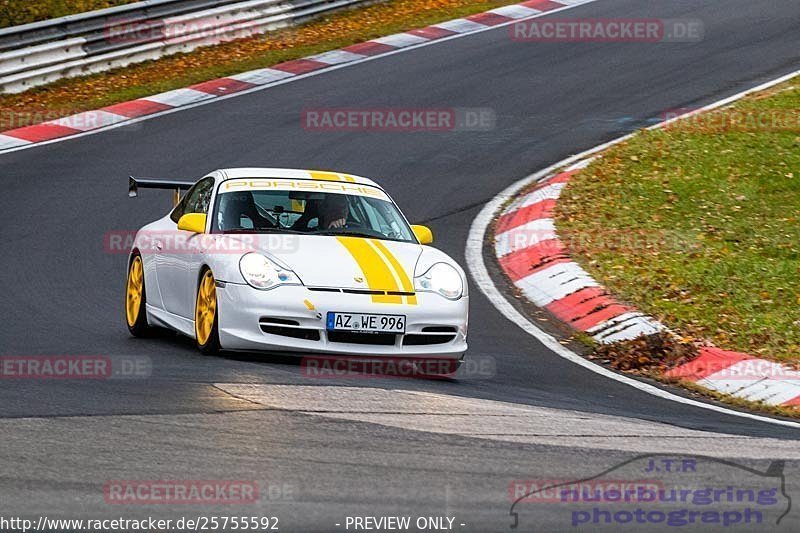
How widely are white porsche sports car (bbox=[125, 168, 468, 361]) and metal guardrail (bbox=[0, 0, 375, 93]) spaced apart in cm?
895

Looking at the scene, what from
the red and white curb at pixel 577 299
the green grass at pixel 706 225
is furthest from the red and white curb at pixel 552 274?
the green grass at pixel 706 225

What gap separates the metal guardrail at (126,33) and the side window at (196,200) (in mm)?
8653

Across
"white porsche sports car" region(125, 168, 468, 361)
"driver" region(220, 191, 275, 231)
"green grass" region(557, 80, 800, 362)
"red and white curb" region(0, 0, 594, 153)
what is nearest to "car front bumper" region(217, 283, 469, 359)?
"white porsche sports car" region(125, 168, 468, 361)

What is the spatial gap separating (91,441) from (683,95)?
13240 millimetres

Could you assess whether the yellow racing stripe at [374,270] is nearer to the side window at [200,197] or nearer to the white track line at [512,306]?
the side window at [200,197]

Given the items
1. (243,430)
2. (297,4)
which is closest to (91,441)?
(243,430)

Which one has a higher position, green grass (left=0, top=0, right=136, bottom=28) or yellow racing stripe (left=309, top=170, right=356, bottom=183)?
yellow racing stripe (left=309, top=170, right=356, bottom=183)

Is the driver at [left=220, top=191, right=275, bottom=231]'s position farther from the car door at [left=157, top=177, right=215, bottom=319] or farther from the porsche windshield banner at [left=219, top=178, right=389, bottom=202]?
the car door at [left=157, top=177, right=215, bottom=319]

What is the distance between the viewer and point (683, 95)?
1761 centimetres

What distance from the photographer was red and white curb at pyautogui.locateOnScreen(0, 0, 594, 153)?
1634cm

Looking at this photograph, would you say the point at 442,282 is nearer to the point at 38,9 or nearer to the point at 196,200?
the point at 196,200

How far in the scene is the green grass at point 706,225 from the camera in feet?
32.4

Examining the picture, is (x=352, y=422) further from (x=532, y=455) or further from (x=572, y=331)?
(x=572, y=331)

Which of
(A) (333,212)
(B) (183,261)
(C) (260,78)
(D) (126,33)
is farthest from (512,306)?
(D) (126,33)
